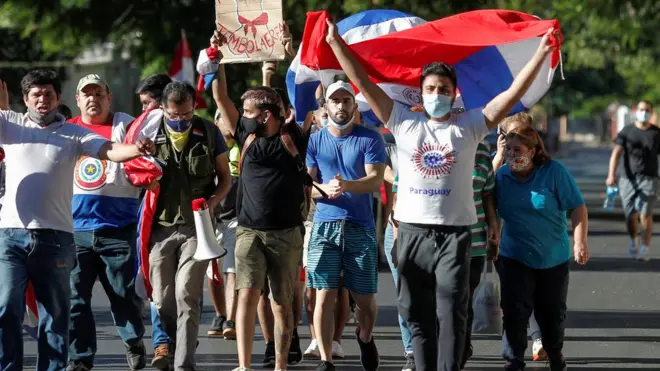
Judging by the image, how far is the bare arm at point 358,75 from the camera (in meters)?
7.97

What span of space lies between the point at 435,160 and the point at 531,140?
1217mm

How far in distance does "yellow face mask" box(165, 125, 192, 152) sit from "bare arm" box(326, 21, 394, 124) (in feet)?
4.58

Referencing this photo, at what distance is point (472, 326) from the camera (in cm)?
951

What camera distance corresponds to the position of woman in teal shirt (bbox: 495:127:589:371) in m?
8.91

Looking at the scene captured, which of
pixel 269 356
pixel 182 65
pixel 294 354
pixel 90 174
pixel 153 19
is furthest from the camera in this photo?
pixel 153 19

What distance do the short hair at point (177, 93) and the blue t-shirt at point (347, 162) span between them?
94 centimetres

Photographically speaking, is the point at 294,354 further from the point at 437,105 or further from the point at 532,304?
the point at 437,105

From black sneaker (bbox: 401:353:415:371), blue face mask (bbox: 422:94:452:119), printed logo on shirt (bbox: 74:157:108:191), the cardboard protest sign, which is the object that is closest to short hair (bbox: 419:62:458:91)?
blue face mask (bbox: 422:94:452:119)

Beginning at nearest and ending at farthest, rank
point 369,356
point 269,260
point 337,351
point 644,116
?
point 269,260, point 369,356, point 337,351, point 644,116

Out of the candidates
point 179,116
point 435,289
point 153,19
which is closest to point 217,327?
point 179,116

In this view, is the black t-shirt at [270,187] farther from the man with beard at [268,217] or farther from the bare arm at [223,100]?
the bare arm at [223,100]

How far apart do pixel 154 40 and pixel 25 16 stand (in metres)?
2.10

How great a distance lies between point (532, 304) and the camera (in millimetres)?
8992

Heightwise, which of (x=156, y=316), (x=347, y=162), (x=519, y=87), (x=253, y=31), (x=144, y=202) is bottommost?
(x=156, y=316)
